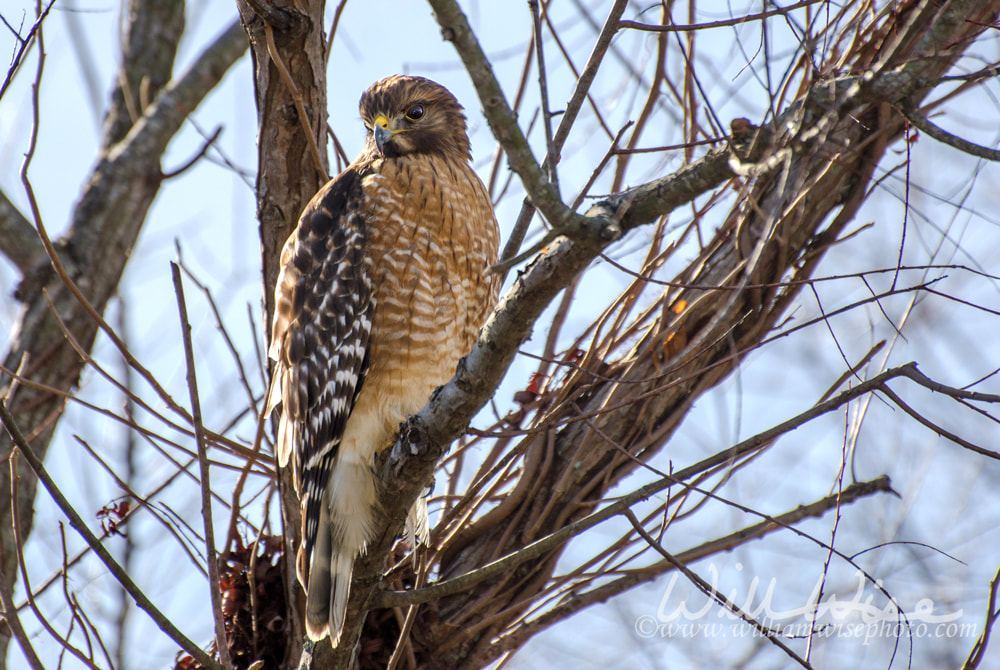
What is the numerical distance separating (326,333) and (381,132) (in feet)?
2.71

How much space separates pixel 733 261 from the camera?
10.4 ft

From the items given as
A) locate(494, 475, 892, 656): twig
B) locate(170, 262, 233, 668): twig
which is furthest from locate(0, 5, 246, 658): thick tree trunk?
locate(494, 475, 892, 656): twig

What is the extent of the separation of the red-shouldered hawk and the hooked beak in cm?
15

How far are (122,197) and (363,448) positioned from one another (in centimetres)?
207

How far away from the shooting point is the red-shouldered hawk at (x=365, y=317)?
325 centimetres

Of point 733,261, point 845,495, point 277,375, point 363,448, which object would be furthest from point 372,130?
point 845,495

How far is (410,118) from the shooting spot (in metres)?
3.77

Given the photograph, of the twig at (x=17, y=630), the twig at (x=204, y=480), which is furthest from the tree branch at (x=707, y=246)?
the twig at (x=17, y=630)

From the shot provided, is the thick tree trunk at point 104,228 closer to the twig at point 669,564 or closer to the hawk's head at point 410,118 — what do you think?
the hawk's head at point 410,118

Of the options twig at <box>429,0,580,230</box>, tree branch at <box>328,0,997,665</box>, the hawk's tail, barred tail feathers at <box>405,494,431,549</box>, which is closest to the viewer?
twig at <box>429,0,580,230</box>

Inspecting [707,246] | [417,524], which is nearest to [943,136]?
[707,246]

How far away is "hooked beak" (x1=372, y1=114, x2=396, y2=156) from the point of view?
11.6 ft

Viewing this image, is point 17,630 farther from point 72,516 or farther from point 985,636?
point 985,636

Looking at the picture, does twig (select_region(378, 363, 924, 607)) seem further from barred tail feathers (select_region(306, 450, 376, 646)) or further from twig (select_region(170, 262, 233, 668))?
twig (select_region(170, 262, 233, 668))
